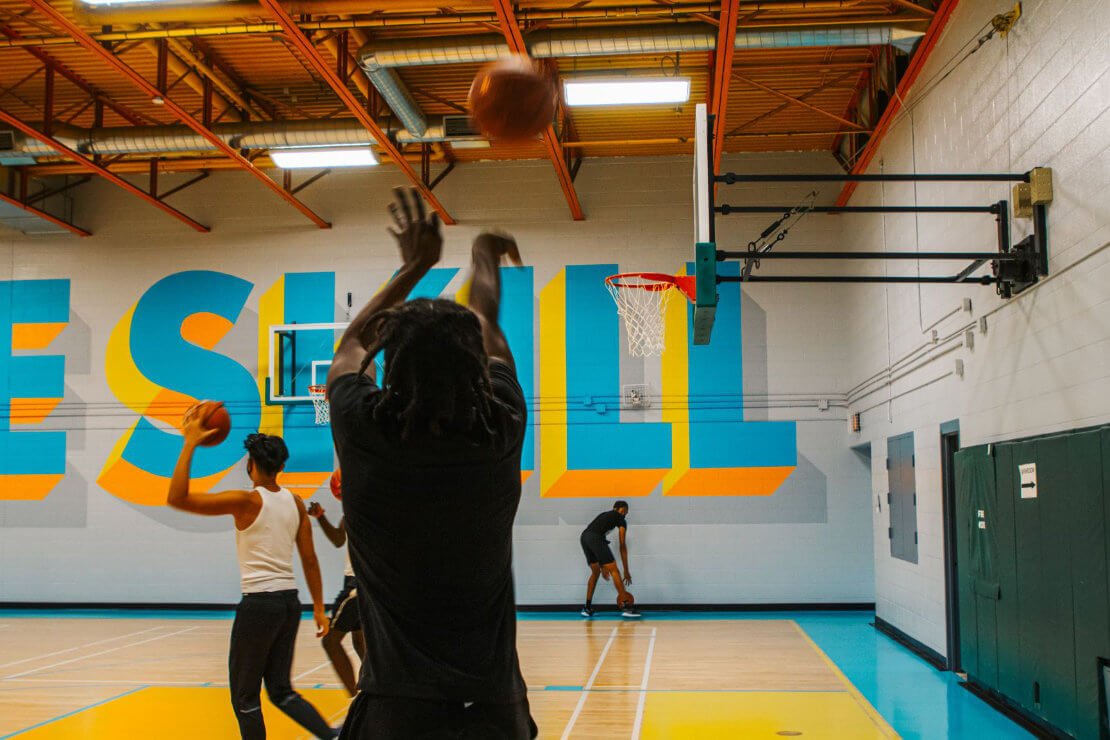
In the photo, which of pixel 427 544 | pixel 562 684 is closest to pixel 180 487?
pixel 427 544

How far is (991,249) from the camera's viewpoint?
7336mm

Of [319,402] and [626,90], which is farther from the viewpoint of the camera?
[319,402]

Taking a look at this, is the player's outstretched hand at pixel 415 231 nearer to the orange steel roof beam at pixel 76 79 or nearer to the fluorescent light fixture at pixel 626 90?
the fluorescent light fixture at pixel 626 90

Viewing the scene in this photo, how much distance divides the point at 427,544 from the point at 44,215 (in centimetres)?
1417

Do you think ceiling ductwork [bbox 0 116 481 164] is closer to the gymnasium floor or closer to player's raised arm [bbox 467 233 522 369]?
the gymnasium floor

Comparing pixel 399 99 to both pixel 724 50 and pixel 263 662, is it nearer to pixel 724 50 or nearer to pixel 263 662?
pixel 724 50

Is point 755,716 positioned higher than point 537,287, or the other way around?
point 537,287

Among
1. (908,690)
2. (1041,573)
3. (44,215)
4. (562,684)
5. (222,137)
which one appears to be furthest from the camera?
(44,215)

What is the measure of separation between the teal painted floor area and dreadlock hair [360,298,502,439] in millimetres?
5673

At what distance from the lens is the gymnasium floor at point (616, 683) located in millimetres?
6609

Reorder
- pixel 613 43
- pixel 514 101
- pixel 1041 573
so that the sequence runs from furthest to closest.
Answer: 1. pixel 613 43
2. pixel 1041 573
3. pixel 514 101

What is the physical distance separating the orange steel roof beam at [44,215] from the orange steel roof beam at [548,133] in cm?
711

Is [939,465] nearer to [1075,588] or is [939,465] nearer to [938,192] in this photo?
[938,192]

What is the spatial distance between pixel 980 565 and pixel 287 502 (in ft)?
17.3
